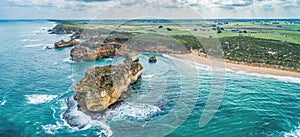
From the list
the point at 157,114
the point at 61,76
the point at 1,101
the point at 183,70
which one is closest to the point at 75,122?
the point at 157,114

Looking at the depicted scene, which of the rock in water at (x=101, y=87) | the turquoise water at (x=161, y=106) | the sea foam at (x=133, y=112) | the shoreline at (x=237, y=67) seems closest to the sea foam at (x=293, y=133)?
the turquoise water at (x=161, y=106)

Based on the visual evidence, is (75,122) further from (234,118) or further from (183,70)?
(183,70)

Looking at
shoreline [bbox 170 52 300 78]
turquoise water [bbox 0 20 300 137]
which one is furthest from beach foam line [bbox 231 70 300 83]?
shoreline [bbox 170 52 300 78]

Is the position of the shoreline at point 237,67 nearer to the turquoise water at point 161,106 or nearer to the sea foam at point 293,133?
the turquoise water at point 161,106

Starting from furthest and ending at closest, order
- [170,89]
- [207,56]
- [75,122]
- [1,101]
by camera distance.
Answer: [207,56], [170,89], [1,101], [75,122]

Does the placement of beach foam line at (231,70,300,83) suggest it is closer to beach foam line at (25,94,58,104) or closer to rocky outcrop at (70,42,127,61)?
rocky outcrop at (70,42,127,61)
